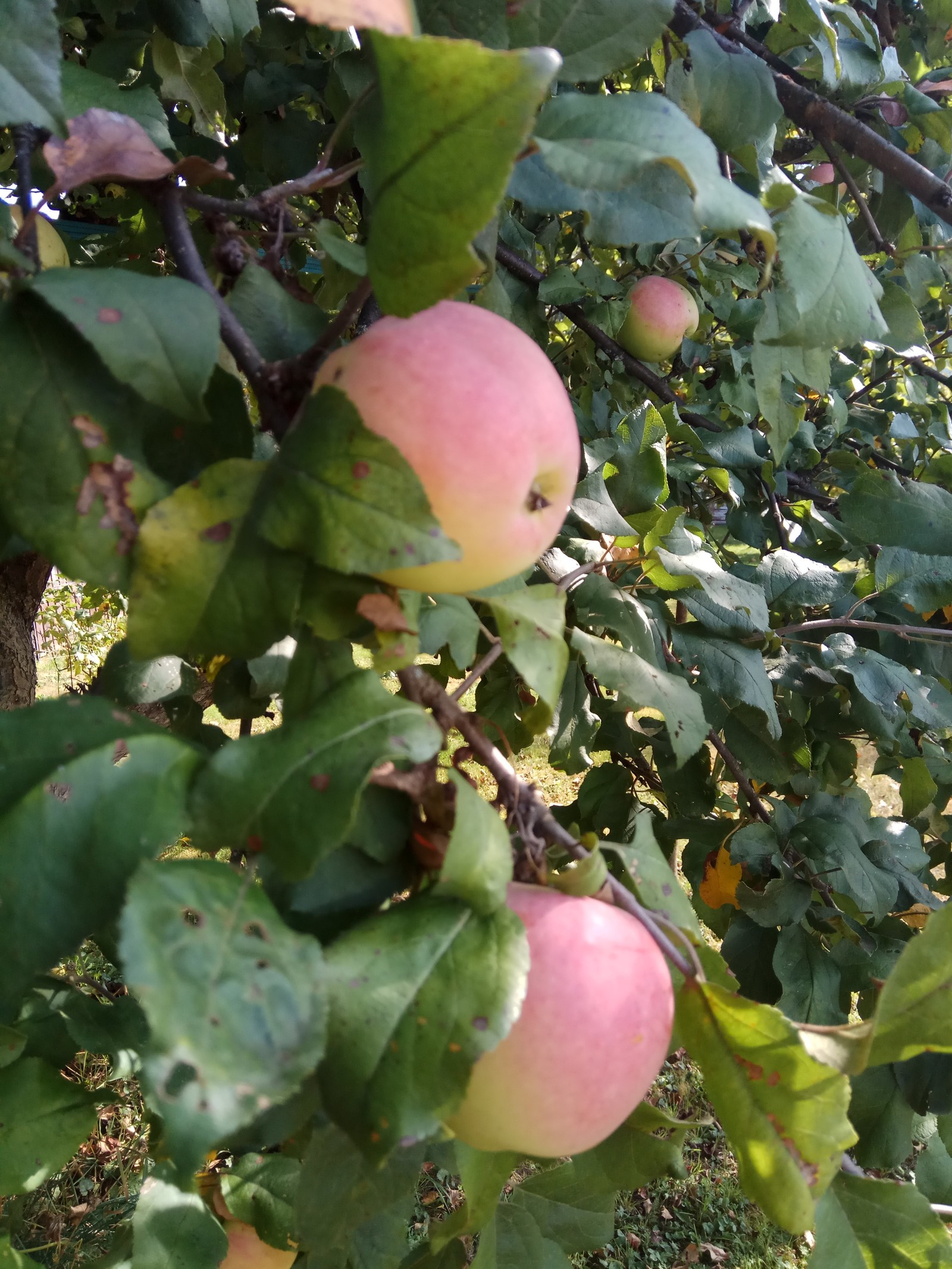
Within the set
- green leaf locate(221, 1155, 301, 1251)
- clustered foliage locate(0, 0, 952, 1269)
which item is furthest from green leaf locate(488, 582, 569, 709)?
green leaf locate(221, 1155, 301, 1251)

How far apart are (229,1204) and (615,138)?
4.36ft

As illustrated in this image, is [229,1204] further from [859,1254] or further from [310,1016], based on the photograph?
[310,1016]

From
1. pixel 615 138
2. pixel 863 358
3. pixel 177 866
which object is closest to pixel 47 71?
pixel 615 138

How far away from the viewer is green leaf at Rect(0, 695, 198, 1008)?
1.67 ft

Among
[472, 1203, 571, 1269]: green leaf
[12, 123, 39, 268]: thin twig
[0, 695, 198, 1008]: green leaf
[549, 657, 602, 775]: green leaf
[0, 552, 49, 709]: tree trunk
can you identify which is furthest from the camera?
[0, 552, 49, 709]: tree trunk

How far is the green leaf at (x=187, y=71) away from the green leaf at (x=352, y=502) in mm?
1089

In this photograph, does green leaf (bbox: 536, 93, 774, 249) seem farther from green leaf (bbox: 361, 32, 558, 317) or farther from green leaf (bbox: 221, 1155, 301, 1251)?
green leaf (bbox: 221, 1155, 301, 1251)

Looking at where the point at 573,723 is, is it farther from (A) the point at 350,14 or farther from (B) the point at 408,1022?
(A) the point at 350,14

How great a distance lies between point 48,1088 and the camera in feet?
3.24

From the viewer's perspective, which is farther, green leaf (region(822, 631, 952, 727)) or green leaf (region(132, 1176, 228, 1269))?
green leaf (region(822, 631, 952, 727))

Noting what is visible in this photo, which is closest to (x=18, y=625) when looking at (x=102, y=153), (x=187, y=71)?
(x=187, y=71)

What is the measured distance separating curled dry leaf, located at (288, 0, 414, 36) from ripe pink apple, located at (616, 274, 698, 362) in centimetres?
153

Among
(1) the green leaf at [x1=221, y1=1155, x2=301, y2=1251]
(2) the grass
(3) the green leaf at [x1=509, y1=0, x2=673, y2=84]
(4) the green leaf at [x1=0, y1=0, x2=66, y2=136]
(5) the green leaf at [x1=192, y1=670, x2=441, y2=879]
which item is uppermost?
(3) the green leaf at [x1=509, y1=0, x2=673, y2=84]

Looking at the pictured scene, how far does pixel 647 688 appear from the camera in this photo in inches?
44.6
